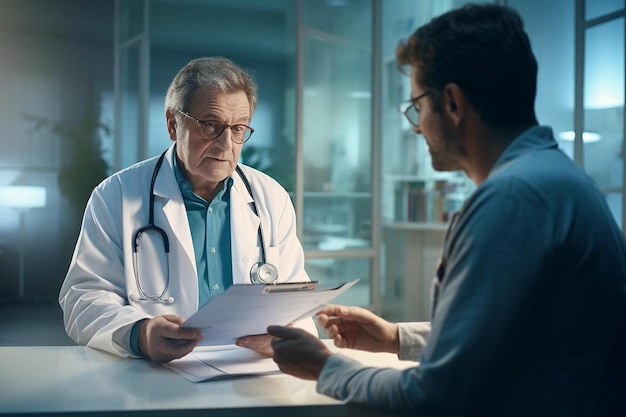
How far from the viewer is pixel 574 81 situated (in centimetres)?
416

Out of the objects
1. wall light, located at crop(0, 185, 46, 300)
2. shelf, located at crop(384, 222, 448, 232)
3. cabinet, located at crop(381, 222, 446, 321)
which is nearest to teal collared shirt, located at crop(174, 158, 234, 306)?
shelf, located at crop(384, 222, 448, 232)

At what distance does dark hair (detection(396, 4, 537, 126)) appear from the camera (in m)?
0.96

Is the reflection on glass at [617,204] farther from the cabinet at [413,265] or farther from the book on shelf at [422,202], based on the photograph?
the book on shelf at [422,202]

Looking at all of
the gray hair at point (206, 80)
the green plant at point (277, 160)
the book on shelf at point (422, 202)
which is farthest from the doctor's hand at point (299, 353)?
the book on shelf at point (422, 202)

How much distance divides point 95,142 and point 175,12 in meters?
2.21

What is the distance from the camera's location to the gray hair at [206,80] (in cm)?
185

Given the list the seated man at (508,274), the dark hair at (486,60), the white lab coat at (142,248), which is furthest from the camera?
the white lab coat at (142,248)

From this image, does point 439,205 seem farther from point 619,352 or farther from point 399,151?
point 619,352

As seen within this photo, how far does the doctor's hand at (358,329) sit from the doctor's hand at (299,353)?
9.0 inches

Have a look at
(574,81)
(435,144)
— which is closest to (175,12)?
(574,81)

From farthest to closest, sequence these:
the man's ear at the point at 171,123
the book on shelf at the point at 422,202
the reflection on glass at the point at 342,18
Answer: the book on shelf at the point at 422,202
the reflection on glass at the point at 342,18
the man's ear at the point at 171,123

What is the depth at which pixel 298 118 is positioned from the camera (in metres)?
4.60

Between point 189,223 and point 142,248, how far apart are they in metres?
0.18

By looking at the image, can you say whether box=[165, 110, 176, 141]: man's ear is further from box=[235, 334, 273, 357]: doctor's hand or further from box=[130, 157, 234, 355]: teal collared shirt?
box=[235, 334, 273, 357]: doctor's hand
